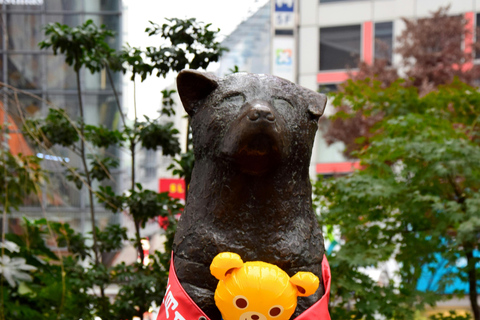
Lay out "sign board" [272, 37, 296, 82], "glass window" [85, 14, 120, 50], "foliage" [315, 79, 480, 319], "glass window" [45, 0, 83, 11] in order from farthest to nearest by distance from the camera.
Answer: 1. "sign board" [272, 37, 296, 82]
2. "glass window" [45, 0, 83, 11]
3. "glass window" [85, 14, 120, 50]
4. "foliage" [315, 79, 480, 319]

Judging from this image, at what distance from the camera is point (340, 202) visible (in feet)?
11.8

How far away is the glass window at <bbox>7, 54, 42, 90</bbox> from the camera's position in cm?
695

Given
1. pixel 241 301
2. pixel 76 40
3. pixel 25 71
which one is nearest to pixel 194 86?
pixel 241 301

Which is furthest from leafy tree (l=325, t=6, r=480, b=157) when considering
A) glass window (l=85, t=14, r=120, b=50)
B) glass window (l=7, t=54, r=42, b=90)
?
glass window (l=7, t=54, r=42, b=90)

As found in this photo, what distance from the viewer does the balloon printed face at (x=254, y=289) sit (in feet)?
5.13

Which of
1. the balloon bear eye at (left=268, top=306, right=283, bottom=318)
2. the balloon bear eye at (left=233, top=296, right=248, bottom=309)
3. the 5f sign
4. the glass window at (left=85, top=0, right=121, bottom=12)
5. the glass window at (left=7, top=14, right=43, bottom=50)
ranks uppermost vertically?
the 5f sign

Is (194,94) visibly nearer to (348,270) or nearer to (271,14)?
(348,270)

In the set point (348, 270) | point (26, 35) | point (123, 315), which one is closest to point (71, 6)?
point (26, 35)

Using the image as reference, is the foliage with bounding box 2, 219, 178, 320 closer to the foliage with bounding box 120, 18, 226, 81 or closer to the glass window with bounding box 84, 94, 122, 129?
the foliage with bounding box 120, 18, 226, 81

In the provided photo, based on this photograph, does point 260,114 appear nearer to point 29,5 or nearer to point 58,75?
point 58,75

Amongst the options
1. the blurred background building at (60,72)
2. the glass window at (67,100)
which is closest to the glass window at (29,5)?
the blurred background building at (60,72)

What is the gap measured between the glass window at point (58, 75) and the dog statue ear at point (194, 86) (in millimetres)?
5569

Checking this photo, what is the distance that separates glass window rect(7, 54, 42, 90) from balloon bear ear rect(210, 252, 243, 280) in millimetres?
6171

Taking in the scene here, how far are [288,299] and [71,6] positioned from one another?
247 inches
